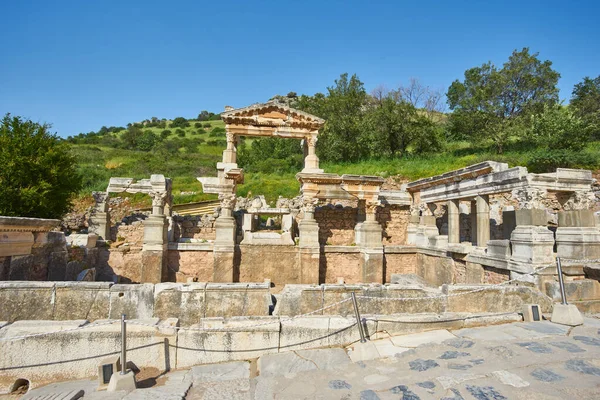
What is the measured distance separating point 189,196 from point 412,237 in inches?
637

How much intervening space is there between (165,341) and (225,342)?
2.66 feet

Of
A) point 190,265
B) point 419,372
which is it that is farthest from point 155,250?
point 419,372

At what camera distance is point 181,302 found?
17.7ft

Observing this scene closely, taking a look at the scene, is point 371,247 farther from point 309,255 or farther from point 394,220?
point 394,220

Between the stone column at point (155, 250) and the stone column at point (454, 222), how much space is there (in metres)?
10.6

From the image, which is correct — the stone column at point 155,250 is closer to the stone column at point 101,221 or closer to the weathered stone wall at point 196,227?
the weathered stone wall at point 196,227

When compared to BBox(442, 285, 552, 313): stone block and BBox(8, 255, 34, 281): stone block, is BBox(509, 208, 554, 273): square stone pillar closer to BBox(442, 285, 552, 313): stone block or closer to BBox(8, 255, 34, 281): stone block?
BBox(442, 285, 552, 313): stone block

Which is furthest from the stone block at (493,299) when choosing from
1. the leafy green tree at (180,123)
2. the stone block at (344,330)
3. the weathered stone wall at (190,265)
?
the leafy green tree at (180,123)

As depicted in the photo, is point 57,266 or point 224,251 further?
point 224,251

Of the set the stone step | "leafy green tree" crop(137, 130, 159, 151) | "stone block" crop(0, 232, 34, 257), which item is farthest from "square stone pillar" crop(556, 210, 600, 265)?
"leafy green tree" crop(137, 130, 159, 151)

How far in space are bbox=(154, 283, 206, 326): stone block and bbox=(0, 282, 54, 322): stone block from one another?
5.15 feet

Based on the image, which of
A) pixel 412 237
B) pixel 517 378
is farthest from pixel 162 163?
pixel 517 378

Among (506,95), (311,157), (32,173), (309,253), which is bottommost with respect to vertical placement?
(309,253)

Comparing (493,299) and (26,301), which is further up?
(26,301)
